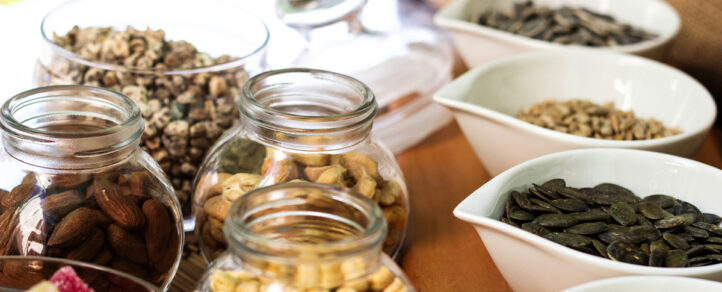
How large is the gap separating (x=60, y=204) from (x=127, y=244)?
0.06 metres

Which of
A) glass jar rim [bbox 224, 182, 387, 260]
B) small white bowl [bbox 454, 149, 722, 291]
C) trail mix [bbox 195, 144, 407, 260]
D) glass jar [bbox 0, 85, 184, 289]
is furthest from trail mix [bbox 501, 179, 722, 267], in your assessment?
glass jar [bbox 0, 85, 184, 289]

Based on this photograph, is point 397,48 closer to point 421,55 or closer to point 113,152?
point 421,55

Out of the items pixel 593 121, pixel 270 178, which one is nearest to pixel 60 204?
pixel 270 178

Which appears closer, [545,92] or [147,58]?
[147,58]

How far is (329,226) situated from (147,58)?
42 centimetres

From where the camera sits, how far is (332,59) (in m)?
1.23

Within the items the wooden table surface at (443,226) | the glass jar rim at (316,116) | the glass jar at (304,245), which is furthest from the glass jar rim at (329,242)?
the wooden table surface at (443,226)

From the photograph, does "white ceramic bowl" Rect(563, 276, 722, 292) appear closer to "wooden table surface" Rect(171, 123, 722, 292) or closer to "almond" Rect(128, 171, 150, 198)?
"wooden table surface" Rect(171, 123, 722, 292)

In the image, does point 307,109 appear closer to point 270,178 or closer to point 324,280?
point 270,178

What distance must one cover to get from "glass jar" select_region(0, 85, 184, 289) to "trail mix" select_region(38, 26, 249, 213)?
0.50 feet

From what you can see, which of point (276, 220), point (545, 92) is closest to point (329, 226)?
point (276, 220)

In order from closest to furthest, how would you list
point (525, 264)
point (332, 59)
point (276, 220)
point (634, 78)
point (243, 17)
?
point (276, 220) → point (525, 264) → point (243, 17) → point (634, 78) → point (332, 59)

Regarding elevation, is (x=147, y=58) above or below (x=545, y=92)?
above

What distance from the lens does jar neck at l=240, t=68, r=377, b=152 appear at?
66 cm
